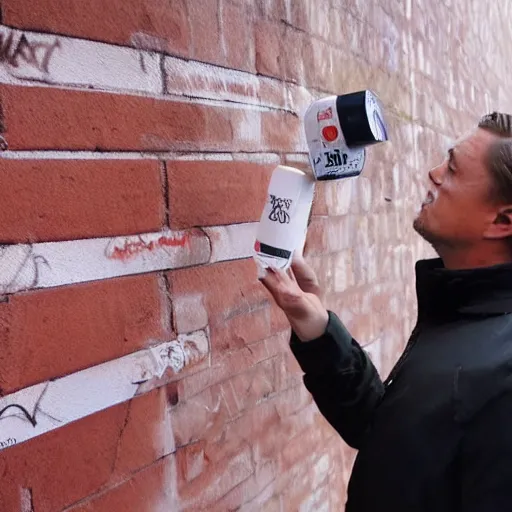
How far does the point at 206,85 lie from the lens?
127 cm

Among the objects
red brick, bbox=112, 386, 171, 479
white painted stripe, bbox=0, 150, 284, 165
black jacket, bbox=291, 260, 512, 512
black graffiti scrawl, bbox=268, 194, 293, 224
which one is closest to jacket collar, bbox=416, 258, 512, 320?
black jacket, bbox=291, 260, 512, 512

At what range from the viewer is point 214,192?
1306 millimetres

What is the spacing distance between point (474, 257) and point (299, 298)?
15.4 inches

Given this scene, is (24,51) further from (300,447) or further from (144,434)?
(300,447)

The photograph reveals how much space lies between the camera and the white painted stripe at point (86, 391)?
0.92 m

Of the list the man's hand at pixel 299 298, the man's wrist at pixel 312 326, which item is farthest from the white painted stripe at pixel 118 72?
the man's wrist at pixel 312 326

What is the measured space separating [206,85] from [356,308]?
1.04 meters

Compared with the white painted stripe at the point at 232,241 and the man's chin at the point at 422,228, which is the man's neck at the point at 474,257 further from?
the white painted stripe at the point at 232,241

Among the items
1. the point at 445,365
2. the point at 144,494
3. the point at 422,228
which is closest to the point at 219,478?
the point at 144,494

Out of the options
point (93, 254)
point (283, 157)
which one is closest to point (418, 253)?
point (283, 157)

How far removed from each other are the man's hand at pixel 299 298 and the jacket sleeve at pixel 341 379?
0.9 inches

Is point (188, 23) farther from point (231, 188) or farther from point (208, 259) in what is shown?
point (208, 259)

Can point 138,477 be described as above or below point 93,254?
below

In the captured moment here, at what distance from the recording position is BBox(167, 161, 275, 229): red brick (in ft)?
3.95
